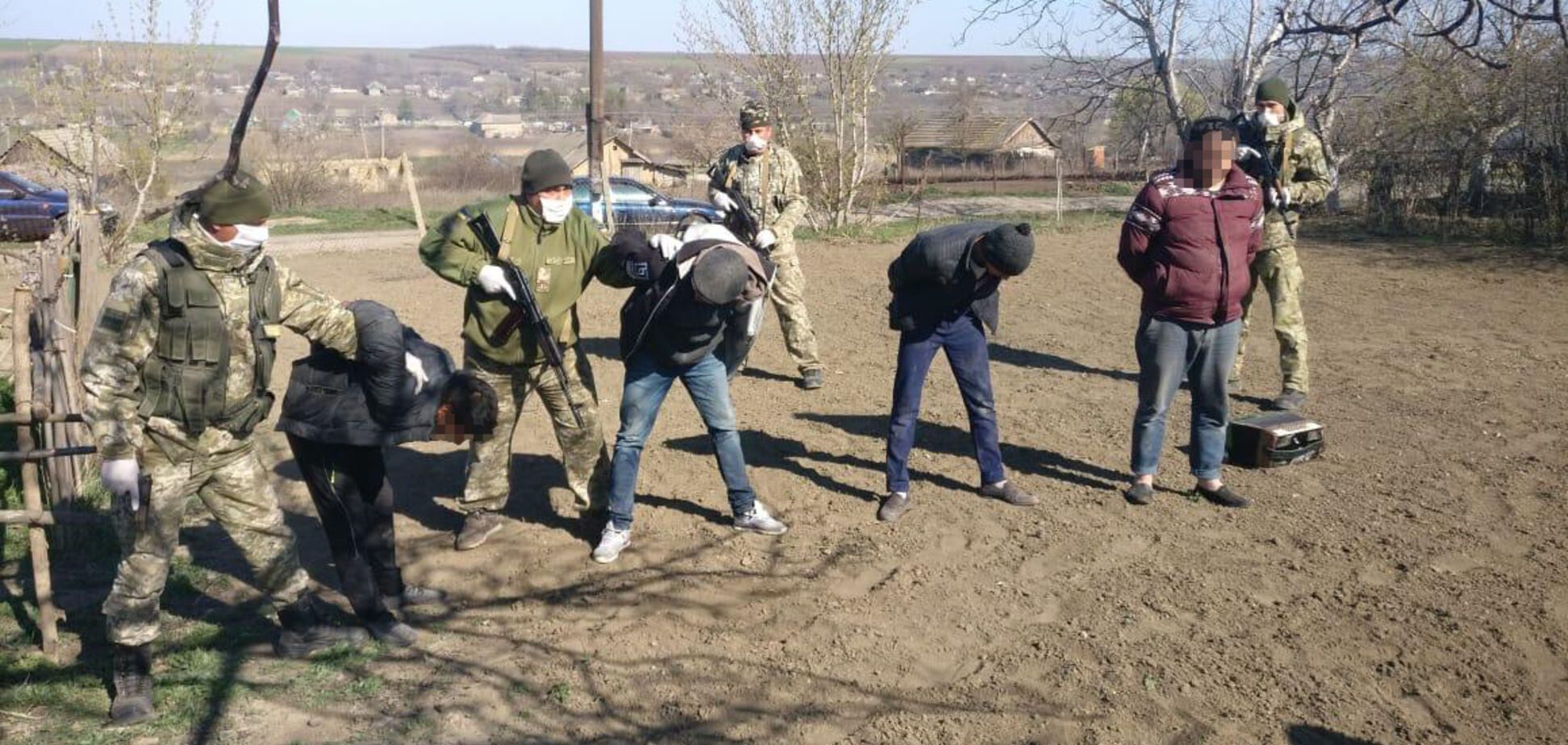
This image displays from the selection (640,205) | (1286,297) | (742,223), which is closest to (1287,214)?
(1286,297)

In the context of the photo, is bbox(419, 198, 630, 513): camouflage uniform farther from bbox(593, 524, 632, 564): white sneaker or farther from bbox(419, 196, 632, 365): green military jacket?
bbox(593, 524, 632, 564): white sneaker

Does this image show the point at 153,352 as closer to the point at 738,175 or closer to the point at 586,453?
A: the point at 586,453

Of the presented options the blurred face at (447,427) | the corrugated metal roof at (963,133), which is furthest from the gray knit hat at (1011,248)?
the corrugated metal roof at (963,133)

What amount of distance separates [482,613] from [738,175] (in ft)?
14.2

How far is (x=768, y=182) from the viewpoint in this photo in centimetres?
857

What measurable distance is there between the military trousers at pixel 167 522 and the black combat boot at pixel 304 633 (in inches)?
13.4

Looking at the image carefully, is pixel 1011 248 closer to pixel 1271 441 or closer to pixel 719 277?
pixel 719 277

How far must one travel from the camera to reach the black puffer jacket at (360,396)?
451cm

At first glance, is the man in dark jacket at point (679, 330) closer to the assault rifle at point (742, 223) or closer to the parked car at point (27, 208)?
the assault rifle at point (742, 223)

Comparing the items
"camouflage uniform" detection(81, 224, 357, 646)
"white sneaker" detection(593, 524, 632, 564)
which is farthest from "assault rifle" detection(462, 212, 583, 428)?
"camouflage uniform" detection(81, 224, 357, 646)

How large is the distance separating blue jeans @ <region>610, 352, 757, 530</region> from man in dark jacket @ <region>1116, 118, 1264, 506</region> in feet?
6.90

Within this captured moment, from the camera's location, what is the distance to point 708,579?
543 cm

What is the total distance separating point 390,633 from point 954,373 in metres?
2.90

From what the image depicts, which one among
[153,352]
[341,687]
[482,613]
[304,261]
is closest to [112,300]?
[153,352]
